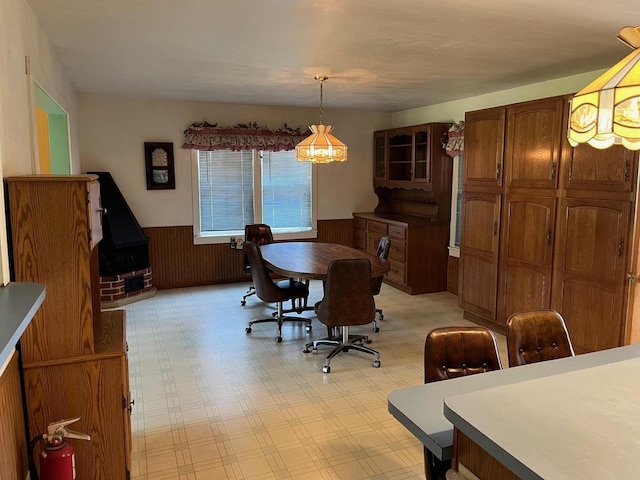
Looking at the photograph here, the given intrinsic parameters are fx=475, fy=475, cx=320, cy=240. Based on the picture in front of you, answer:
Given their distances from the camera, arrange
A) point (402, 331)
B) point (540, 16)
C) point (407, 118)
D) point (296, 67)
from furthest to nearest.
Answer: point (407, 118), point (402, 331), point (296, 67), point (540, 16)

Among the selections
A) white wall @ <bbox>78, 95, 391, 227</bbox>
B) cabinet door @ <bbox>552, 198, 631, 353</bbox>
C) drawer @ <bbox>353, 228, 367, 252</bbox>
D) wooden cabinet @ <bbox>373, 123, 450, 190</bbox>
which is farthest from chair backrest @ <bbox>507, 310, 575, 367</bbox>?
white wall @ <bbox>78, 95, 391, 227</bbox>

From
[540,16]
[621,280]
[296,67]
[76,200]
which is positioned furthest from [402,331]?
[76,200]

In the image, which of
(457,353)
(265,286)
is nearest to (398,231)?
(265,286)

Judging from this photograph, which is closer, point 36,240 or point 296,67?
point 36,240

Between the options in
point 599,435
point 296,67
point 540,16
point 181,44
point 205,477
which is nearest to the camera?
point 599,435

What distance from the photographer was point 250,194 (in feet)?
21.7

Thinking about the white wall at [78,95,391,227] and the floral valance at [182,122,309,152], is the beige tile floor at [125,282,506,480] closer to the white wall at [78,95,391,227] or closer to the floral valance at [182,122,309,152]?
the white wall at [78,95,391,227]

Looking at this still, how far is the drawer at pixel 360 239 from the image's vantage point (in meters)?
6.96

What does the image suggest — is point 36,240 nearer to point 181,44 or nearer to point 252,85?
point 181,44

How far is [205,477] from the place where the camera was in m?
2.44

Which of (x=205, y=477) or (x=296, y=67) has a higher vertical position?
(x=296, y=67)

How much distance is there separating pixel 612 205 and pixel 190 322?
3.93 metres

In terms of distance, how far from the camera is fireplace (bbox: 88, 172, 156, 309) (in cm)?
544

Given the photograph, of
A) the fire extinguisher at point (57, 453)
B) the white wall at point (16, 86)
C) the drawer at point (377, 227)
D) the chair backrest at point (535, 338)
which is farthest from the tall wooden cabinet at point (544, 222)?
the white wall at point (16, 86)
